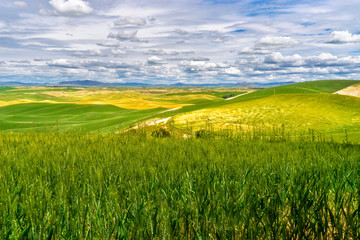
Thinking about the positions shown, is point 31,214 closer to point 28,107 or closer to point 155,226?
point 155,226

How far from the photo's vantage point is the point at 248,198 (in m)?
3.16

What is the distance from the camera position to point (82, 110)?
202 feet

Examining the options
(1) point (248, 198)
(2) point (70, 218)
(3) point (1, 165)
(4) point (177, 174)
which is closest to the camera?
(2) point (70, 218)

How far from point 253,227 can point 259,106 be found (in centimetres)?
1883

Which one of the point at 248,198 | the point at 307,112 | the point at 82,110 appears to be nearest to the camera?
the point at 248,198

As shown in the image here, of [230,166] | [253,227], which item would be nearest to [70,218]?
[253,227]

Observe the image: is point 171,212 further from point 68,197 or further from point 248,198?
point 68,197

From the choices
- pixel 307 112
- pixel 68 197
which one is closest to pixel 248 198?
pixel 68 197

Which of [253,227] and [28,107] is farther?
[28,107]

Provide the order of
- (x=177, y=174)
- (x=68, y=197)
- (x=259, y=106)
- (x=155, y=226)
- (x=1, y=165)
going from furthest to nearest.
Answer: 1. (x=259, y=106)
2. (x=1, y=165)
3. (x=177, y=174)
4. (x=68, y=197)
5. (x=155, y=226)

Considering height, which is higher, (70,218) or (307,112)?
(70,218)

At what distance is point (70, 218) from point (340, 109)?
20.2m

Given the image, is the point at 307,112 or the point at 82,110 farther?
the point at 82,110

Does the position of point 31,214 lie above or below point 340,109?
above
